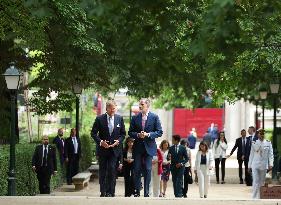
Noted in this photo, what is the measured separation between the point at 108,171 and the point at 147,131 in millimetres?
1041

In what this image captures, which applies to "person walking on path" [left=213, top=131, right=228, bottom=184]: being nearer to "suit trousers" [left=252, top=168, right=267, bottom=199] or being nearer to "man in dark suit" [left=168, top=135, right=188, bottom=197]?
"suit trousers" [left=252, top=168, right=267, bottom=199]

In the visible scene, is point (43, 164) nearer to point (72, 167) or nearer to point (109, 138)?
point (109, 138)

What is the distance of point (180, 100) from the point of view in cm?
5122

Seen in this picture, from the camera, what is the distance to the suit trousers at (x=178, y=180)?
64.5 feet

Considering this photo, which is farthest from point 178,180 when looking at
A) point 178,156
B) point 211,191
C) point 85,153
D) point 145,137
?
point 85,153

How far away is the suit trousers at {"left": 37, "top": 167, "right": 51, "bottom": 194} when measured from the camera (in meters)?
21.6

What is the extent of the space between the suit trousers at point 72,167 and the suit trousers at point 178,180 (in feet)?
27.1

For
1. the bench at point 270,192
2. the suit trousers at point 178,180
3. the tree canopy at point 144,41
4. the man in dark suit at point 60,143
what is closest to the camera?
the tree canopy at point 144,41

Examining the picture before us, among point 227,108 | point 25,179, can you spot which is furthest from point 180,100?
point 25,179

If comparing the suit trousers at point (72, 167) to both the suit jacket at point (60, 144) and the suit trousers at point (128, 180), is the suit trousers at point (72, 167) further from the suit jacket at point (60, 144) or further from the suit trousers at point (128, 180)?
the suit trousers at point (128, 180)

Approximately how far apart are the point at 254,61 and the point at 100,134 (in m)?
7.92

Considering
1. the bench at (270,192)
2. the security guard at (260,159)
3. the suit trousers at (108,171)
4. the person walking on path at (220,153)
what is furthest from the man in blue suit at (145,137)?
the person walking on path at (220,153)

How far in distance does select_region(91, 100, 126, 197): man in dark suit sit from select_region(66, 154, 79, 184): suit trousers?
11.3 meters

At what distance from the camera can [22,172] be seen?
20938 millimetres
